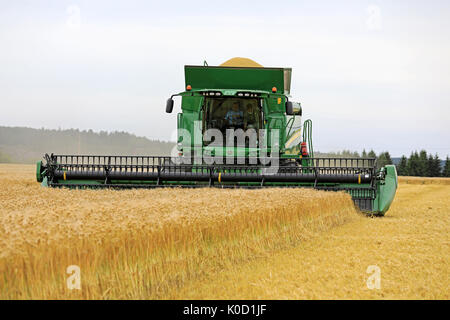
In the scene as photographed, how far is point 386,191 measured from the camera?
9.06 metres

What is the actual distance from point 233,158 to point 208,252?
4.96m

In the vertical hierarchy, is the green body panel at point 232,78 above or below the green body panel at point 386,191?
above

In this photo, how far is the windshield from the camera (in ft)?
33.3

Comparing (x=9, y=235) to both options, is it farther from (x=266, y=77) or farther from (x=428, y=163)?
(x=428, y=163)

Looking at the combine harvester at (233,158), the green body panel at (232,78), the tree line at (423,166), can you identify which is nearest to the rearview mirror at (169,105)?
the combine harvester at (233,158)

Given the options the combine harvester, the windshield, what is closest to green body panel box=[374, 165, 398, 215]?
the combine harvester

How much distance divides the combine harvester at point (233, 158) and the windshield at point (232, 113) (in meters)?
0.02

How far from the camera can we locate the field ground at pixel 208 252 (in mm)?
3316

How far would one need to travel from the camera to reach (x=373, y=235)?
23.7 feet

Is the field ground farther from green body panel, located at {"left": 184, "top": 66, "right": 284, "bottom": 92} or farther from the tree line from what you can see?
the tree line

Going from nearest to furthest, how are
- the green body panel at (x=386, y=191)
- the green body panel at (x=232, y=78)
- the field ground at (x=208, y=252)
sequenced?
the field ground at (x=208, y=252), the green body panel at (x=386, y=191), the green body panel at (x=232, y=78)

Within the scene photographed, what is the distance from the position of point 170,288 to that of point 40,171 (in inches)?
244

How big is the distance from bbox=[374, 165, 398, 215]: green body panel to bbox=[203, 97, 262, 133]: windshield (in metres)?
2.70

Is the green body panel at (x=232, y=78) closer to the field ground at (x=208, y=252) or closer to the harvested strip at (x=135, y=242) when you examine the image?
the field ground at (x=208, y=252)
